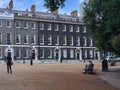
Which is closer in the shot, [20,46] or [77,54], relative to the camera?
[20,46]

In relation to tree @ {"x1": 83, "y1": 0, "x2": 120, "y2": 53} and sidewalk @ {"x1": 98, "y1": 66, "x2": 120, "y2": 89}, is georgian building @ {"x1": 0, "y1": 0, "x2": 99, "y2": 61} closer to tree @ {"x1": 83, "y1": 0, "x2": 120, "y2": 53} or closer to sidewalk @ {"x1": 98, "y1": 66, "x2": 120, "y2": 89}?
tree @ {"x1": 83, "y1": 0, "x2": 120, "y2": 53}

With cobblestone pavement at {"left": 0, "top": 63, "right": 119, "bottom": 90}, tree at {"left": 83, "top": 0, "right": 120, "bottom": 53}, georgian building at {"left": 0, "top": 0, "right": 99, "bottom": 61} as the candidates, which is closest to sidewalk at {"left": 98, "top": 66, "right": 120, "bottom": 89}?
cobblestone pavement at {"left": 0, "top": 63, "right": 119, "bottom": 90}

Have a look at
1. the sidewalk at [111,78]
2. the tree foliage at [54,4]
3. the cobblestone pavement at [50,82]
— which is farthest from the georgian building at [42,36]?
the tree foliage at [54,4]

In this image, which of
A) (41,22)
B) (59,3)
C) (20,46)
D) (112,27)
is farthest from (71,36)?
(59,3)

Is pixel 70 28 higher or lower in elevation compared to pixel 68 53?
higher

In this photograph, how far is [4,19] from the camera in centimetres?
8094

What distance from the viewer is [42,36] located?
8675 cm

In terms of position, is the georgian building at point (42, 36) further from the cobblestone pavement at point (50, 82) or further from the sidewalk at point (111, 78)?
the cobblestone pavement at point (50, 82)

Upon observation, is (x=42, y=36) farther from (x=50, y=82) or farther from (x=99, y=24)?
(x=50, y=82)

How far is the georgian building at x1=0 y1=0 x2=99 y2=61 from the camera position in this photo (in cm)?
8156

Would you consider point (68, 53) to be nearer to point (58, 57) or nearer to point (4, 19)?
point (58, 57)

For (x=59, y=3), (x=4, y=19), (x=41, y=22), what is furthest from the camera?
(x=41, y=22)

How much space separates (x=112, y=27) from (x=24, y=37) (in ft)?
167

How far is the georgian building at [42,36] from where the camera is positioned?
81.6 m
